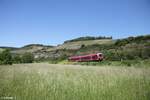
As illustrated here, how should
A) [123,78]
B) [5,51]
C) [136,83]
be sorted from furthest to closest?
[5,51] → [123,78] → [136,83]

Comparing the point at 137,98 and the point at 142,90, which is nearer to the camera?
the point at 137,98

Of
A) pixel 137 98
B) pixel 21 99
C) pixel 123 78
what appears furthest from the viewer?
pixel 123 78

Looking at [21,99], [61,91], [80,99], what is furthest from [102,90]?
[21,99]

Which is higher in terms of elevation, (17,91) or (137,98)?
(17,91)

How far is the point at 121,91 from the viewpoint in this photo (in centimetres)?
346

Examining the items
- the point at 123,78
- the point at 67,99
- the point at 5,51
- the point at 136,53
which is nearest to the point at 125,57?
the point at 136,53

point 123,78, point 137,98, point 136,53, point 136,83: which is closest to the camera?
point 137,98

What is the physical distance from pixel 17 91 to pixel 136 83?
279 centimetres

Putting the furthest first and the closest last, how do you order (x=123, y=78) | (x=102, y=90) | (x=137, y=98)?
(x=123, y=78), (x=102, y=90), (x=137, y=98)

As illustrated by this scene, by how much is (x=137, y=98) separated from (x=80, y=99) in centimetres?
108

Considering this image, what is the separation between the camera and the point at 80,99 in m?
2.98

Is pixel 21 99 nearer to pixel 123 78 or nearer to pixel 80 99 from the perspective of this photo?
pixel 80 99

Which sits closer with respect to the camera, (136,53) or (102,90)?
(102,90)

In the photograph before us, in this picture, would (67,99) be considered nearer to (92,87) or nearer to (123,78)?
(92,87)
